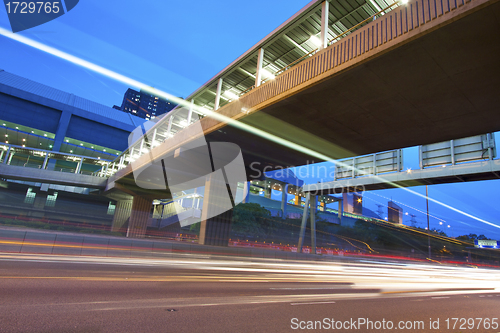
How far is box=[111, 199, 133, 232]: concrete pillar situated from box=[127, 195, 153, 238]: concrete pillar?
5465mm

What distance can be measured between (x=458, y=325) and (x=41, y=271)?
37.8 feet

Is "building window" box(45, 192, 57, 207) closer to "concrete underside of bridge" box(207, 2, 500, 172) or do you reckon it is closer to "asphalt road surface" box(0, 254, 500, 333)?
"concrete underside of bridge" box(207, 2, 500, 172)

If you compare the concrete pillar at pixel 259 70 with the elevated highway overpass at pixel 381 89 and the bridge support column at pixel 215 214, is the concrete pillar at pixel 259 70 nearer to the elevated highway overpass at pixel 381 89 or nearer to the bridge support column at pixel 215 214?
the elevated highway overpass at pixel 381 89

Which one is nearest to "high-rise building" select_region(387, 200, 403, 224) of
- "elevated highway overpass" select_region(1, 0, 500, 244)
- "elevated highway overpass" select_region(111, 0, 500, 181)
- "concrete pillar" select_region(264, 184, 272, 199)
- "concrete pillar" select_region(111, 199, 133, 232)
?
"concrete pillar" select_region(264, 184, 272, 199)

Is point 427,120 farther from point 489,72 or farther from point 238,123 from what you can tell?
point 238,123

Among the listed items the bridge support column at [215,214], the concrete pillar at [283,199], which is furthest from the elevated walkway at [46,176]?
the concrete pillar at [283,199]

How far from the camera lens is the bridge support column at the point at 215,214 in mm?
22562

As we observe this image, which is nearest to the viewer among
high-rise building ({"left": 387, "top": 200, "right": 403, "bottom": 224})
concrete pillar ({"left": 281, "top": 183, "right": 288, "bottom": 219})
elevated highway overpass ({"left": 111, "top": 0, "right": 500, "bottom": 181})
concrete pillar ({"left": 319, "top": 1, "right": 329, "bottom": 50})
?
elevated highway overpass ({"left": 111, "top": 0, "right": 500, "bottom": 181})

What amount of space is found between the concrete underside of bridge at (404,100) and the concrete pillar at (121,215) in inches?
1493

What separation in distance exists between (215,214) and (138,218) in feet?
77.9

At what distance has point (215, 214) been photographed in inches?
899

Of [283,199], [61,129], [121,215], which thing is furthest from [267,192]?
[61,129]

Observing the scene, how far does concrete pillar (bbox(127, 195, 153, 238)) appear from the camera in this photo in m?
40.7

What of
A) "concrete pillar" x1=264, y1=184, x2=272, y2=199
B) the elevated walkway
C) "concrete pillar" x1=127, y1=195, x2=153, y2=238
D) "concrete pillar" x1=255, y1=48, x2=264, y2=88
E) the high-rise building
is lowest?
"concrete pillar" x1=127, y1=195, x2=153, y2=238
